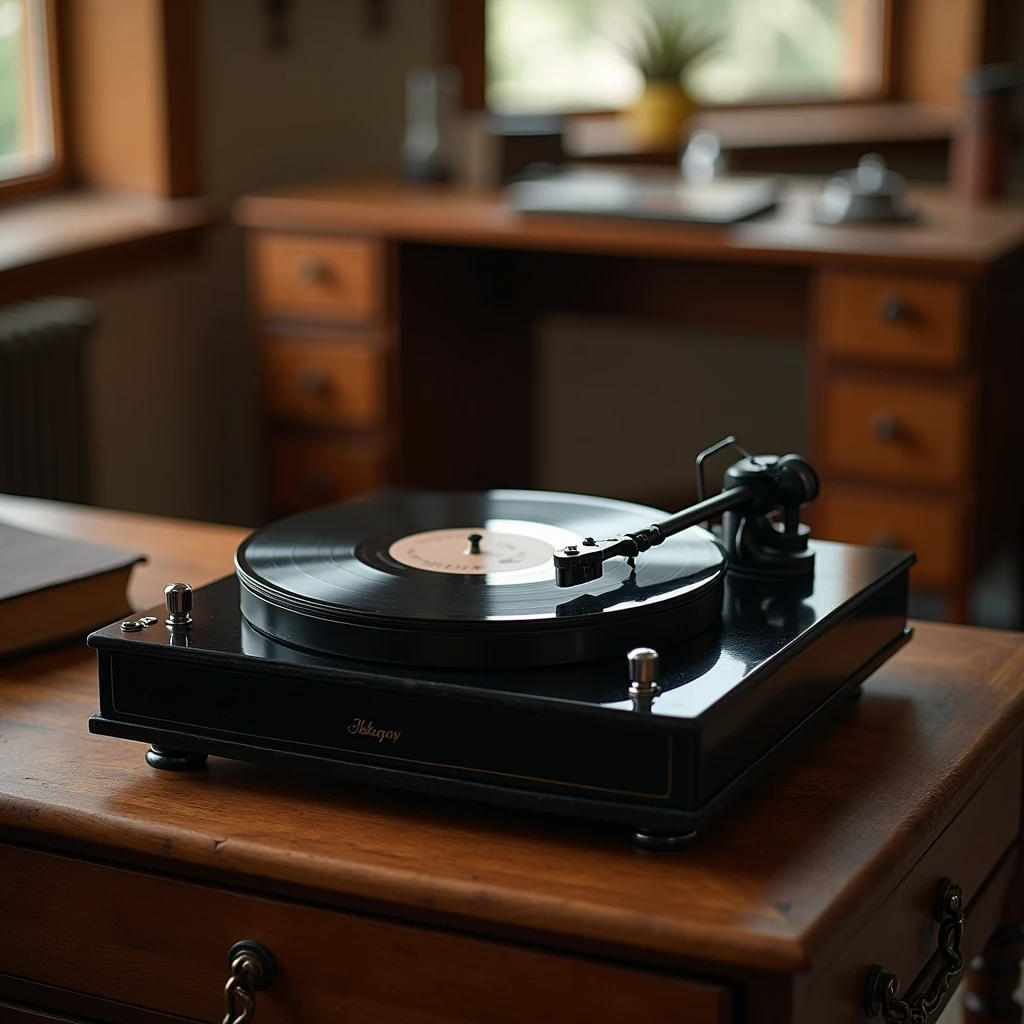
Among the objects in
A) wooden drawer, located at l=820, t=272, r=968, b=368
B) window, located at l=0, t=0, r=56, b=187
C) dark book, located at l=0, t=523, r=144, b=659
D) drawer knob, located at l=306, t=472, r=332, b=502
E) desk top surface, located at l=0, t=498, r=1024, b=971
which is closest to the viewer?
desk top surface, located at l=0, t=498, r=1024, b=971

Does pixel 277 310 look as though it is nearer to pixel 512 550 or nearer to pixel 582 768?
pixel 512 550

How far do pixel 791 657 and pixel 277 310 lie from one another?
8.00ft

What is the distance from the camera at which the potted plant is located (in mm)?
3699

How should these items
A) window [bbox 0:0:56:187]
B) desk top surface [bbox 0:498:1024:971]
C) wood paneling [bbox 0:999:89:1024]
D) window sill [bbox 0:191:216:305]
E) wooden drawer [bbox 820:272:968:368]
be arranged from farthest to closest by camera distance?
1. window [bbox 0:0:56:187]
2. window sill [bbox 0:191:216:305]
3. wooden drawer [bbox 820:272:968:368]
4. wood paneling [bbox 0:999:89:1024]
5. desk top surface [bbox 0:498:1024:971]

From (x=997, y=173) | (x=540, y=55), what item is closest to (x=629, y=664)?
(x=997, y=173)

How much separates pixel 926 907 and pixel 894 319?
190cm

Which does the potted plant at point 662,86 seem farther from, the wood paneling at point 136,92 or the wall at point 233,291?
the wood paneling at point 136,92

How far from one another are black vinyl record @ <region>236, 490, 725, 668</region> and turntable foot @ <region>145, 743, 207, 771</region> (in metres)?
0.09

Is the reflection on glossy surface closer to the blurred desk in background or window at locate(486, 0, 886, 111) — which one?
the blurred desk in background

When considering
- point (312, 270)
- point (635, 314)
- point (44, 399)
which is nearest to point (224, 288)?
point (312, 270)

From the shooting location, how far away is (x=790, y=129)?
4480mm

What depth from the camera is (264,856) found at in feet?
2.89

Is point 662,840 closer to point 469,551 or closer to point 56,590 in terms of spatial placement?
point 469,551

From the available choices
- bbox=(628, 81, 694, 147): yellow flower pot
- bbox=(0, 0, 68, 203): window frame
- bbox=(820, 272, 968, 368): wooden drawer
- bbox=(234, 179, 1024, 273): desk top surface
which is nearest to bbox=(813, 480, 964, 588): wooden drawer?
bbox=(820, 272, 968, 368): wooden drawer
